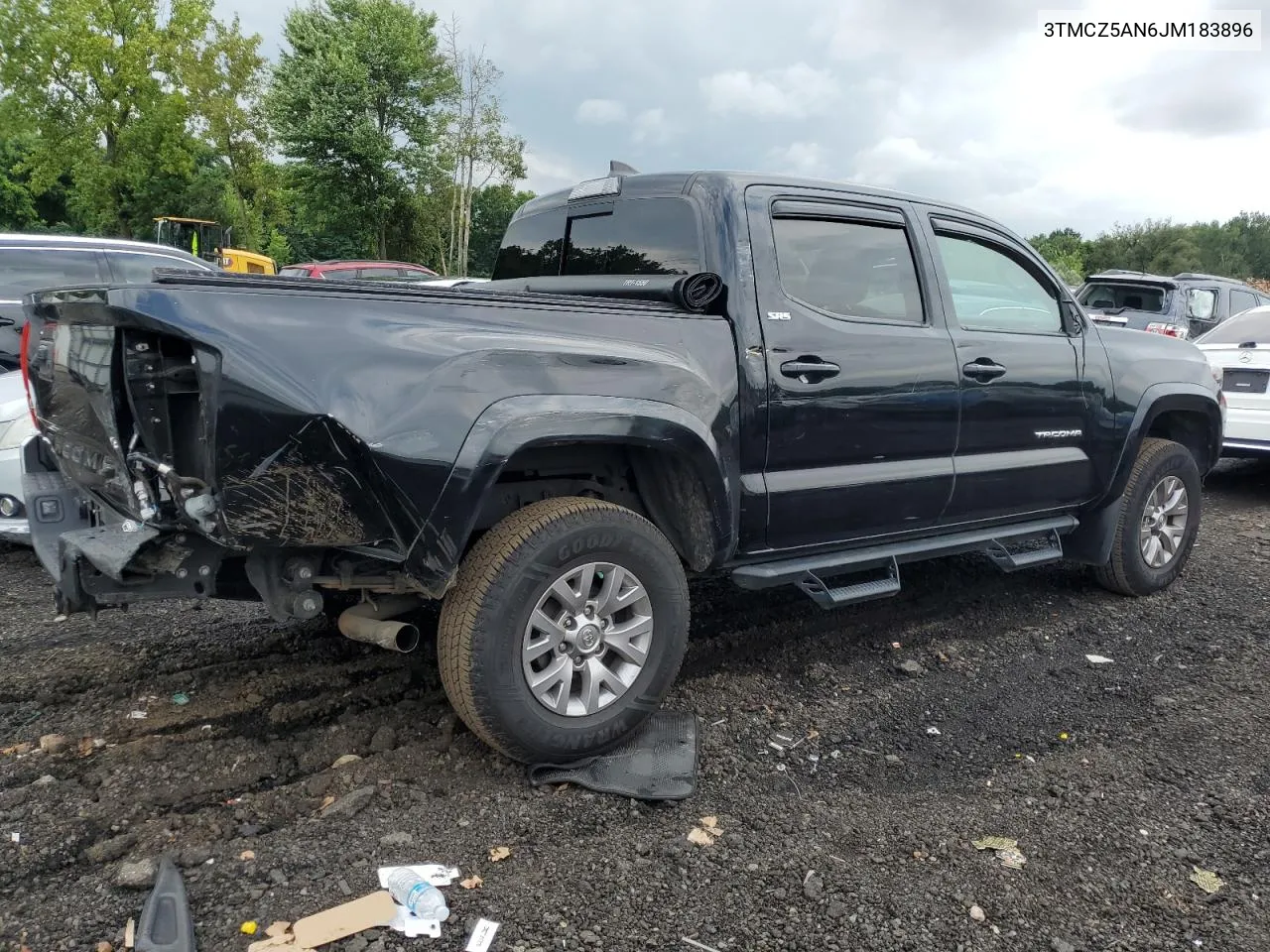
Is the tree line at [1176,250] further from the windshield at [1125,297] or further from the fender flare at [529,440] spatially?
the fender flare at [529,440]

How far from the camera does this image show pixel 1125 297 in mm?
12305

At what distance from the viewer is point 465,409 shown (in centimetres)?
259

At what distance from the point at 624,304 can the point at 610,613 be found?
106cm

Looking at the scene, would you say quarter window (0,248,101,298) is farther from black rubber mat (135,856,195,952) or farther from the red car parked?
the red car parked

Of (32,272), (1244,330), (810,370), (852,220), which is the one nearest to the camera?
(810,370)

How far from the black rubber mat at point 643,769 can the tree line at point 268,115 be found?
90.9 ft

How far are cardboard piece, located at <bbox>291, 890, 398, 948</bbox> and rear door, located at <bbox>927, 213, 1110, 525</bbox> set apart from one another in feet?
9.33

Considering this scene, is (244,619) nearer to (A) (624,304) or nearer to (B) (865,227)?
(A) (624,304)

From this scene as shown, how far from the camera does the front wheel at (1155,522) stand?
15.9ft

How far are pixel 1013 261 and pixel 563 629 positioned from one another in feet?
10.1

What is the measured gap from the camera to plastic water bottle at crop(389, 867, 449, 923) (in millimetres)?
2271

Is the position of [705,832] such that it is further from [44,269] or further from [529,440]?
[44,269]

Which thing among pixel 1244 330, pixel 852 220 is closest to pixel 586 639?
pixel 852 220

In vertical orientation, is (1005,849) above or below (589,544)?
below
